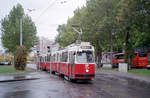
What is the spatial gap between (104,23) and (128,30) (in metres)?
4.83

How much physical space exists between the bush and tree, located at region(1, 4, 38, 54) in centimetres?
1302

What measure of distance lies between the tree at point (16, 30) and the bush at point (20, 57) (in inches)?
513

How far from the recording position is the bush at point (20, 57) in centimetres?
3000

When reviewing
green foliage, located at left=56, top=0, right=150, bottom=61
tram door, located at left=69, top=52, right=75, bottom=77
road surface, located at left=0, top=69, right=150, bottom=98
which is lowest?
road surface, located at left=0, top=69, right=150, bottom=98

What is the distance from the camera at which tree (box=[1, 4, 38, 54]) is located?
4341 cm

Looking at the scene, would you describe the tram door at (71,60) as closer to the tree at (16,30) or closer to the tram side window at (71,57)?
the tram side window at (71,57)

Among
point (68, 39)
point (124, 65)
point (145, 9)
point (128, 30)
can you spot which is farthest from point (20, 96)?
point (68, 39)

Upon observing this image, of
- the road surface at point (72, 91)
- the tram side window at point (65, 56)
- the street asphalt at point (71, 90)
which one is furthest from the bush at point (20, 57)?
the road surface at point (72, 91)

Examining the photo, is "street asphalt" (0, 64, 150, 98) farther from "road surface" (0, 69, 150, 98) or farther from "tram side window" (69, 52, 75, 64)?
"tram side window" (69, 52, 75, 64)

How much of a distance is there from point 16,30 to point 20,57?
571 inches

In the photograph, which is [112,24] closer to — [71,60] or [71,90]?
[71,60]

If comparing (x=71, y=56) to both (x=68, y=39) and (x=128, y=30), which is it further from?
(x=68, y=39)

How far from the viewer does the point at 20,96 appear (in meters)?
10.7

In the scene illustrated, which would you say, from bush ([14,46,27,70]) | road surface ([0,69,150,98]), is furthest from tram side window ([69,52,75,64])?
bush ([14,46,27,70])
